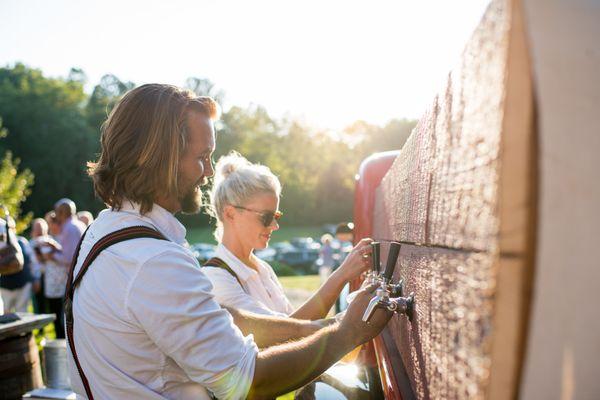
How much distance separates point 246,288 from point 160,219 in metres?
1.34

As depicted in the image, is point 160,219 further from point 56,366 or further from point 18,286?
point 18,286

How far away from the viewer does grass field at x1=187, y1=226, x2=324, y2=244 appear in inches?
1683

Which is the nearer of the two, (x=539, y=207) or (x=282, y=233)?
(x=539, y=207)

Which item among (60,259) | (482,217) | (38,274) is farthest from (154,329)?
(38,274)

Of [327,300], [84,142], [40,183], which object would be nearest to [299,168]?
[84,142]

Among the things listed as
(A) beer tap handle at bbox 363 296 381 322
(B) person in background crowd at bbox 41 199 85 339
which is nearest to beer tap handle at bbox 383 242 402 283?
(A) beer tap handle at bbox 363 296 381 322

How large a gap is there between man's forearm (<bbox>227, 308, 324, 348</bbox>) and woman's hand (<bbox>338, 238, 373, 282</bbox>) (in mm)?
418

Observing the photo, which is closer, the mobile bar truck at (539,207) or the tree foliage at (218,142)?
the mobile bar truck at (539,207)

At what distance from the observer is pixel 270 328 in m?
2.53

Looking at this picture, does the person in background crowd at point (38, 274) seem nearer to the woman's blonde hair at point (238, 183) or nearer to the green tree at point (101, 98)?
the woman's blonde hair at point (238, 183)

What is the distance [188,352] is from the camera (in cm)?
145

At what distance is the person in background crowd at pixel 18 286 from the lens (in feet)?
26.3

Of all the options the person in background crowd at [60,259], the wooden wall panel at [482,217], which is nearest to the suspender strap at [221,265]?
the wooden wall panel at [482,217]

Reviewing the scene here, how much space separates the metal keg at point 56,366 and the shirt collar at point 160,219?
3.20 metres
